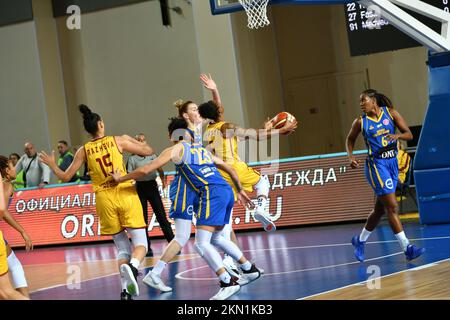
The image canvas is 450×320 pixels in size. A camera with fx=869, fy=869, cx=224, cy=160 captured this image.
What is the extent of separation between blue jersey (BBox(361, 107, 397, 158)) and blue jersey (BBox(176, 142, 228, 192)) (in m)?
2.28

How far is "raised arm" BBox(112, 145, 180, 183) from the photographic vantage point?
8.57m

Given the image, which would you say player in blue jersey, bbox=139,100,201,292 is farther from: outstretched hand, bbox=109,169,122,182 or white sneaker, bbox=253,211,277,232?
white sneaker, bbox=253,211,277,232

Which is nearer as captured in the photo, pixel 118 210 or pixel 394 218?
pixel 118 210

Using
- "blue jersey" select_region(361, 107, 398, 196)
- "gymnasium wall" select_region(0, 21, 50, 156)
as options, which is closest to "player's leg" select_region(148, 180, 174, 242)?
"blue jersey" select_region(361, 107, 398, 196)

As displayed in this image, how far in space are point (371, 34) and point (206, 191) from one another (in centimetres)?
849

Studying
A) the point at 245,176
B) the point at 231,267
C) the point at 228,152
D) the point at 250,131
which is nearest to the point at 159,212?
the point at 245,176

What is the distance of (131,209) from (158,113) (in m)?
13.8

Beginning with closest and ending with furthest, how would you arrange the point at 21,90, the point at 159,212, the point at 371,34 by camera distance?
the point at 159,212 < the point at 371,34 < the point at 21,90

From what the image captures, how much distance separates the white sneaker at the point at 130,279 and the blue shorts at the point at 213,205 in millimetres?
857

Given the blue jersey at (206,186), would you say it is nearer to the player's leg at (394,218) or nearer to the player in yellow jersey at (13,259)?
the player in yellow jersey at (13,259)

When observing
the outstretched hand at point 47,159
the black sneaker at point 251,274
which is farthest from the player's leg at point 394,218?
the outstretched hand at point 47,159

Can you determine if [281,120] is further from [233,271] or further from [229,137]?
[233,271]

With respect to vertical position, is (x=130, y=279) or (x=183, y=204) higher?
(x=183, y=204)

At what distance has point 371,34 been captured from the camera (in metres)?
16.4
